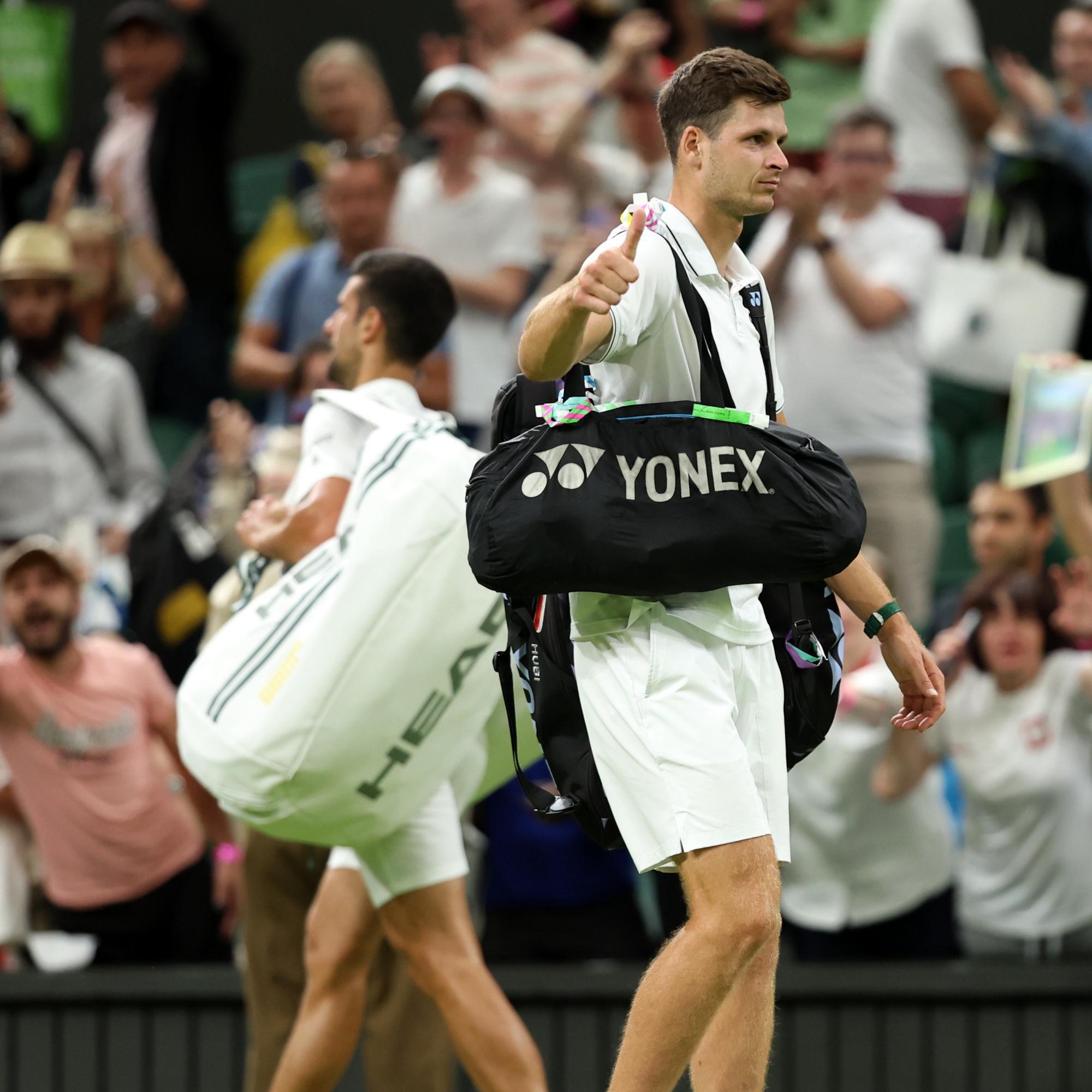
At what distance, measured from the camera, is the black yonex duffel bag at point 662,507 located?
3660 mm

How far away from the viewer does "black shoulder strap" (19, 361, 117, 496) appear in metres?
8.24

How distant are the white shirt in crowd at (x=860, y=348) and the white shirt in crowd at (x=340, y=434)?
2.97 m

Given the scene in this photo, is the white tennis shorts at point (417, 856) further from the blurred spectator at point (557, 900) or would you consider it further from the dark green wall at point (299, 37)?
the dark green wall at point (299, 37)

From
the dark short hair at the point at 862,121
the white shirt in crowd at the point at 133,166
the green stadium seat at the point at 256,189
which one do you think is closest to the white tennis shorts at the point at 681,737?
the dark short hair at the point at 862,121

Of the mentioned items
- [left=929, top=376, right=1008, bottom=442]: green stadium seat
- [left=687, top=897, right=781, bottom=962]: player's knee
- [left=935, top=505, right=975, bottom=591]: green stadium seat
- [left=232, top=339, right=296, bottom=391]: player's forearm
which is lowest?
[left=935, top=505, right=975, bottom=591]: green stadium seat

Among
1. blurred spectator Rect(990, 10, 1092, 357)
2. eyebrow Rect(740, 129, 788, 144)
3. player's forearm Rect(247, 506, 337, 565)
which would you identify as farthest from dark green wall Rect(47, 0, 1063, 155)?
eyebrow Rect(740, 129, 788, 144)

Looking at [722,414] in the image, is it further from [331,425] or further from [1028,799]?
[1028,799]

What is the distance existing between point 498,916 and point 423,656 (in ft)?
6.99

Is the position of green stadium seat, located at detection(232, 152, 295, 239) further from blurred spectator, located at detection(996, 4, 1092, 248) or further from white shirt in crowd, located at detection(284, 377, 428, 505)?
white shirt in crowd, located at detection(284, 377, 428, 505)

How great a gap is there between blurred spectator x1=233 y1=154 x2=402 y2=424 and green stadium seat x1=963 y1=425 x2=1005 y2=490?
2680mm

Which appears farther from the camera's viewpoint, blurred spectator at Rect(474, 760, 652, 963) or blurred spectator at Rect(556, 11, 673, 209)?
blurred spectator at Rect(556, 11, 673, 209)

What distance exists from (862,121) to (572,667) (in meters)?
4.28

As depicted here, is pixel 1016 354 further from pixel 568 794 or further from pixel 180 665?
pixel 568 794

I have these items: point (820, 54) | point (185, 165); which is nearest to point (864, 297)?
point (820, 54)
